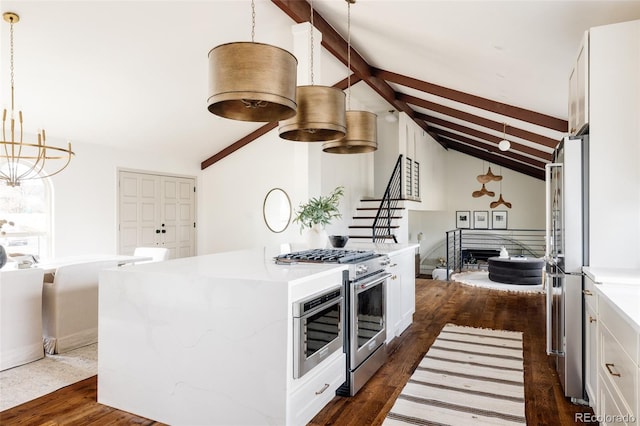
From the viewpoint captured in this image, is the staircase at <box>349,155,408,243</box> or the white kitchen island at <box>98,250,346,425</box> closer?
the white kitchen island at <box>98,250,346,425</box>

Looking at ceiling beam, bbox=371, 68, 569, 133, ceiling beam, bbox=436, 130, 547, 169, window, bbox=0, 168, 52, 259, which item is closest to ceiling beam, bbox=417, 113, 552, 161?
ceiling beam, bbox=436, 130, 547, 169

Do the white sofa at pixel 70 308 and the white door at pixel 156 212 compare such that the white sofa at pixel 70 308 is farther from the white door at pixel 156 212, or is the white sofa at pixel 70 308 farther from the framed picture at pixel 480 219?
the framed picture at pixel 480 219

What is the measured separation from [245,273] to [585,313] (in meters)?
2.14

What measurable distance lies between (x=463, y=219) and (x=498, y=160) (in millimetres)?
2079

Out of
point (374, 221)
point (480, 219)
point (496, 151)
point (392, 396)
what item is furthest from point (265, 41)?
point (480, 219)

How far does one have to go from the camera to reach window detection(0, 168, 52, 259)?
17.9 feet

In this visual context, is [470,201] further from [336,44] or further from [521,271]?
[336,44]

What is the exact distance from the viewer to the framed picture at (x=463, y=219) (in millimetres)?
12523

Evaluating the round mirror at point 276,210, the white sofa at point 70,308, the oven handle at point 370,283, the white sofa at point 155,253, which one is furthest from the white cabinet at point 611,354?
the round mirror at point 276,210

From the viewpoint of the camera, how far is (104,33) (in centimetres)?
430

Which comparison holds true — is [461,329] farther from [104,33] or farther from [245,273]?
[104,33]

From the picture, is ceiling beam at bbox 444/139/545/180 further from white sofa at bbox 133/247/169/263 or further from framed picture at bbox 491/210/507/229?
white sofa at bbox 133/247/169/263

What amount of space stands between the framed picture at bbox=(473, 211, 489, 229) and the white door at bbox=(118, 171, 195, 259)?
8.37 m

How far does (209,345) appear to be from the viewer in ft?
7.52
